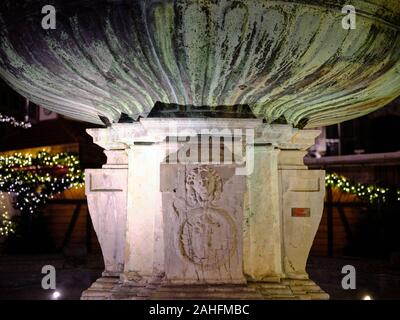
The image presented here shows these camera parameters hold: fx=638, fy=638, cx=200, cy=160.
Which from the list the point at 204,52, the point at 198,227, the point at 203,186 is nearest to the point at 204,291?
the point at 198,227

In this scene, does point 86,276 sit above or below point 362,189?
below

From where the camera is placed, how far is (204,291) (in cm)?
434

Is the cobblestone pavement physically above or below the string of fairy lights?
below

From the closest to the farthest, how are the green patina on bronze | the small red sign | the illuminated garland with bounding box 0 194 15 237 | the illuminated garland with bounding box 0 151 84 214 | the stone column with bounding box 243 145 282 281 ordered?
1. the green patina on bronze
2. the stone column with bounding box 243 145 282 281
3. the small red sign
4. the illuminated garland with bounding box 0 194 15 237
5. the illuminated garland with bounding box 0 151 84 214

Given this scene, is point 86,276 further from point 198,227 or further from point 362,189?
point 362,189

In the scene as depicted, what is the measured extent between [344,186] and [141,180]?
8294mm

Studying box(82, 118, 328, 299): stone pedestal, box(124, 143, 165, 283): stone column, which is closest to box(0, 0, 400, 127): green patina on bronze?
box(82, 118, 328, 299): stone pedestal

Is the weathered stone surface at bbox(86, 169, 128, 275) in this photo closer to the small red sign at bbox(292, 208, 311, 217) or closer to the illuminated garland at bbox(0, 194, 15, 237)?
the small red sign at bbox(292, 208, 311, 217)

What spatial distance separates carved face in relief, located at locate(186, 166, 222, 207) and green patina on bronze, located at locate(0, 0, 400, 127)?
0.48 meters

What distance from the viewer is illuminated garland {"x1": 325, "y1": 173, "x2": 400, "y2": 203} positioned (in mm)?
11805

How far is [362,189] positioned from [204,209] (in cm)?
847

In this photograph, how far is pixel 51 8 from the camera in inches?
149

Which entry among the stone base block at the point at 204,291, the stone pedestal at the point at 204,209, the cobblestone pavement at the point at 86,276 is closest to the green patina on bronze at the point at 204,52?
the stone pedestal at the point at 204,209

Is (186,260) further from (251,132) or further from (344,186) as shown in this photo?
(344,186)
